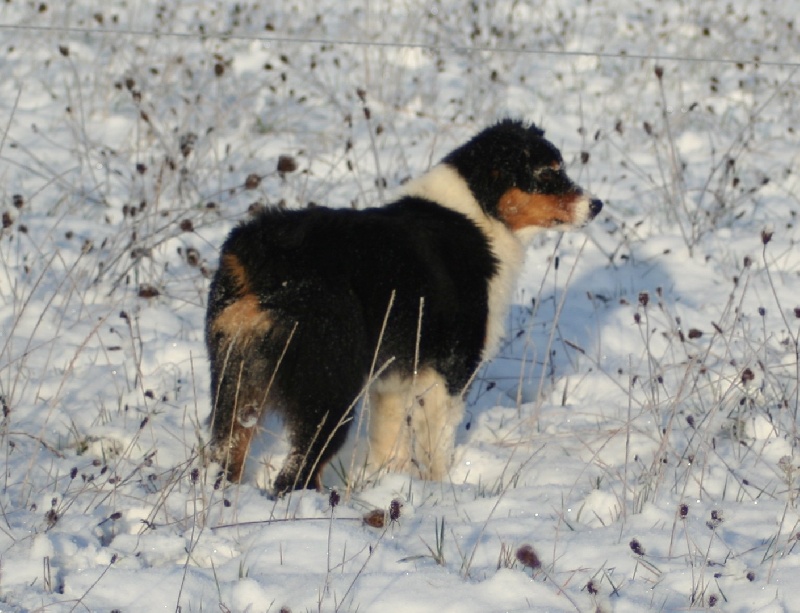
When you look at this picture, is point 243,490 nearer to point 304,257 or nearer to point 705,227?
point 304,257

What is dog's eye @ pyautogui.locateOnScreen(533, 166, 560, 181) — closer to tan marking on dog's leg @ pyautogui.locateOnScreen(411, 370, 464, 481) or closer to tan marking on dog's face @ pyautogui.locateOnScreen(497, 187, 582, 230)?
tan marking on dog's face @ pyautogui.locateOnScreen(497, 187, 582, 230)

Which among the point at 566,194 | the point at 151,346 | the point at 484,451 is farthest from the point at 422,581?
the point at 151,346

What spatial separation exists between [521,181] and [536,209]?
0.48ft

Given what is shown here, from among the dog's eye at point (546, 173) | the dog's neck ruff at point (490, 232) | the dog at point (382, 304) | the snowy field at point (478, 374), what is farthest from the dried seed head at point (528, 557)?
the dog's eye at point (546, 173)

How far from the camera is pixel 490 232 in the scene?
458 centimetres

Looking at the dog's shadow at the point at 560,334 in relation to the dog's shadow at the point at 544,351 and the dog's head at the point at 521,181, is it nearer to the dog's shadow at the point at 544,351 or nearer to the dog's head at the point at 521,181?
the dog's shadow at the point at 544,351

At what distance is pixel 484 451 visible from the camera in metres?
4.57

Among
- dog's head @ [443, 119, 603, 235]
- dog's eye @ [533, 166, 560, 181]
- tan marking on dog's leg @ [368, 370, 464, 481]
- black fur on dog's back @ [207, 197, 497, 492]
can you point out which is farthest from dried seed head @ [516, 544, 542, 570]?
dog's eye @ [533, 166, 560, 181]

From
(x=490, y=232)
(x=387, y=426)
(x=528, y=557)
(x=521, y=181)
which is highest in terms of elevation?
(x=521, y=181)

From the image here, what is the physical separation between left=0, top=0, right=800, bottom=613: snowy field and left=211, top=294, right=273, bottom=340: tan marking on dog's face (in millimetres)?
444

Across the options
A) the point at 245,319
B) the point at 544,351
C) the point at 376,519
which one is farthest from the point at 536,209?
the point at 376,519

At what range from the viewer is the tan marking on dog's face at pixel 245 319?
11.8ft

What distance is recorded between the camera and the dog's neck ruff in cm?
444

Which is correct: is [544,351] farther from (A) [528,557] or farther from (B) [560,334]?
(A) [528,557]
